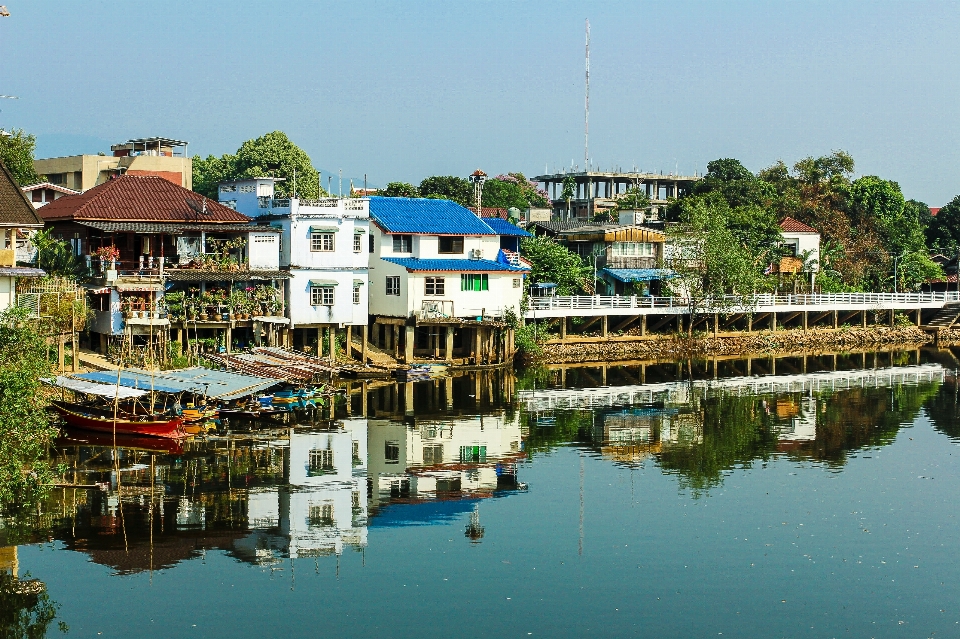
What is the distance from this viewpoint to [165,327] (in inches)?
2041

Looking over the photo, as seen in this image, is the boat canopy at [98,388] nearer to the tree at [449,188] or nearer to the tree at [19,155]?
the tree at [19,155]

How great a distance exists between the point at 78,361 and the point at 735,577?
29.8m

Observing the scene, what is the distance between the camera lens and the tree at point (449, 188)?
9775 centimetres

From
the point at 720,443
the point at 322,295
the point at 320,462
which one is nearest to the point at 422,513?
the point at 320,462

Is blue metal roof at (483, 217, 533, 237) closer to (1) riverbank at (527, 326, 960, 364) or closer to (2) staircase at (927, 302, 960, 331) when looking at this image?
(1) riverbank at (527, 326, 960, 364)

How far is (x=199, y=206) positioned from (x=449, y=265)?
12.7 metres

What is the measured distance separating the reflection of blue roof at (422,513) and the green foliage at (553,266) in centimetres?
3837

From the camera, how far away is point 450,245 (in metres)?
62.4

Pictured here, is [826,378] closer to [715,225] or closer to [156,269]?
[715,225]

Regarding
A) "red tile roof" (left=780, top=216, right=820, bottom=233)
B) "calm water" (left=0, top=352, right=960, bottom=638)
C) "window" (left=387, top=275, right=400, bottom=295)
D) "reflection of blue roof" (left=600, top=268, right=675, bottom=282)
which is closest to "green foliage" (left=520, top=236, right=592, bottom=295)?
"reflection of blue roof" (left=600, top=268, right=675, bottom=282)

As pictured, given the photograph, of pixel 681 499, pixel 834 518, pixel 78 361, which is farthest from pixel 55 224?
pixel 834 518

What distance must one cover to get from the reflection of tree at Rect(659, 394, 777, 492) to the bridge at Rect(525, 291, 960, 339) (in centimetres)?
1554

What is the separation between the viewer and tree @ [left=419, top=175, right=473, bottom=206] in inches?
3848

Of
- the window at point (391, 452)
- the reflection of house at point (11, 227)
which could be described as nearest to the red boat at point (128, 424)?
the reflection of house at point (11, 227)
